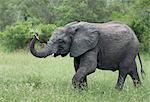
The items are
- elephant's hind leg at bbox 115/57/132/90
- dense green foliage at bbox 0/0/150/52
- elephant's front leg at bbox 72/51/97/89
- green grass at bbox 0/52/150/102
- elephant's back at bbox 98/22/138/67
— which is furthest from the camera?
dense green foliage at bbox 0/0/150/52

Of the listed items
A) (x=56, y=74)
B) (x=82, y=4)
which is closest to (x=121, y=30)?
(x=56, y=74)

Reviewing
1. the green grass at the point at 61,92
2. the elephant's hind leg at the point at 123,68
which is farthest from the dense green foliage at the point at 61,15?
the elephant's hind leg at the point at 123,68

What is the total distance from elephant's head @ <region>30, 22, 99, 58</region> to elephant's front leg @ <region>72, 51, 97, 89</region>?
13 cm

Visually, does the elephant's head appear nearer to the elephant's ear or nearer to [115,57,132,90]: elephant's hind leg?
the elephant's ear

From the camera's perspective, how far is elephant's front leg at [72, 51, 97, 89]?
27.9 ft

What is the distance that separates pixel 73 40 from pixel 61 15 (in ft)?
92.1

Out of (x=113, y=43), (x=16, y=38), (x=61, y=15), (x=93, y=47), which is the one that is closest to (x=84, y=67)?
(x=93, y=47)

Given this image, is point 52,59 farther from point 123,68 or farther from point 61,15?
point 61,15

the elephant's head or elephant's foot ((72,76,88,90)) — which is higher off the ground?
the elephant's head

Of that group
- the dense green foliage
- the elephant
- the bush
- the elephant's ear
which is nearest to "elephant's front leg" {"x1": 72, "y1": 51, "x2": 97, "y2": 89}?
the elephant

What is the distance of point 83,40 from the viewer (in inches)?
347

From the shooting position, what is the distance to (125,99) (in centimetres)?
730

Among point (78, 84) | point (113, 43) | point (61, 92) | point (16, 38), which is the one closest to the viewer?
point (61, 92)

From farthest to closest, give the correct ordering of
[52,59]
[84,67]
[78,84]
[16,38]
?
[16,38]
[52,59]
[84,67]
[78,84]
